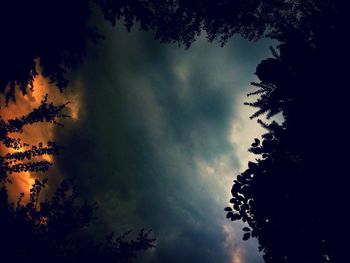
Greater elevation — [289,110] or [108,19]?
[108,19]

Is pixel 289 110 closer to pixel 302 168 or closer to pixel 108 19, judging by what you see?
pixel 302 168

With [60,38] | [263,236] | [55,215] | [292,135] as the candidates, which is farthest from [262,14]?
[55,215]

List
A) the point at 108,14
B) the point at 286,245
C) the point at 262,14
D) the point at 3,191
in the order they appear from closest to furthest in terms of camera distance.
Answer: the point at 286,245 < the point at 108,14 < the point at 262,14 < the point at 3,191

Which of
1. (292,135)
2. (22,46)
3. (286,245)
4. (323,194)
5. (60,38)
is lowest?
(286,245)

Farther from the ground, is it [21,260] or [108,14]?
[108,14]

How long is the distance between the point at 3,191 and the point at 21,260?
3.00 m

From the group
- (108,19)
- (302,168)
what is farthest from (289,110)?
(108,19)

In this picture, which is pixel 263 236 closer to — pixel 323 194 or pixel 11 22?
pixel 323 194

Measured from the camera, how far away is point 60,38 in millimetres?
4844

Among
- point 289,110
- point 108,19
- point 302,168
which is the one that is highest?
point 108,19

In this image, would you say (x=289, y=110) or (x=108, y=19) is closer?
(x=289, y=110)

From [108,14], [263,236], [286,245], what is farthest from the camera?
[108,14]

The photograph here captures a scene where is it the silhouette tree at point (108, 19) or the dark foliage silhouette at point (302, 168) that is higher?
the silhouette tree at point (108, 19)

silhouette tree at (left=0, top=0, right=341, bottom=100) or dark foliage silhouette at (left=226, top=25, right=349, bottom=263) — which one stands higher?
silhouette tree at (left=0, top=0, right=341, bottom=100)
